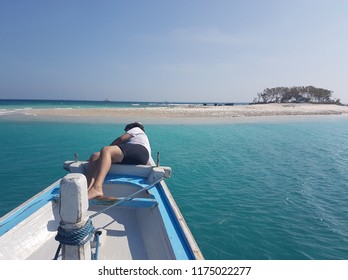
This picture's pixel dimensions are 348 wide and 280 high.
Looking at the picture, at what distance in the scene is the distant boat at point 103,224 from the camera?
188 centimetres

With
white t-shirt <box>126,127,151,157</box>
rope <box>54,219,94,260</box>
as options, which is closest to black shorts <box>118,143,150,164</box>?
white t-shirt <box>126,127,151,157</box>

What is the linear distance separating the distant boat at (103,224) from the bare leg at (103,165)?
164 mm

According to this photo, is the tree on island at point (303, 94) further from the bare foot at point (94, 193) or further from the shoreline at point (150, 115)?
the bare foot at point (94, 193)

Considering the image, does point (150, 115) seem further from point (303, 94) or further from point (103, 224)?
point (303, 94)

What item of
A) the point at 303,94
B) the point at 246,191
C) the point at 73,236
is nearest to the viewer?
the point at 73,236

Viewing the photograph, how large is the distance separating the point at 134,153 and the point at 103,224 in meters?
1.49

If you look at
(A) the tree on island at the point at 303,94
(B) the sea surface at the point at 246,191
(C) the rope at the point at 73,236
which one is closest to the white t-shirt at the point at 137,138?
(B) the sea surface at the point at 246,191

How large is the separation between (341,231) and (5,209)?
8.57 meters

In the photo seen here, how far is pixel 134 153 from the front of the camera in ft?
15.6

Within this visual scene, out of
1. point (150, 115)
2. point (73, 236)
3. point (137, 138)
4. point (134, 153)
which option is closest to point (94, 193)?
point (134, 153)

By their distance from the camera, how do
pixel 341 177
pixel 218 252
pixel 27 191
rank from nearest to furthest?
pixel 218 252 < pixel 27 191 < pixel 341 177

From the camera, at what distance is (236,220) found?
5.71 meters
